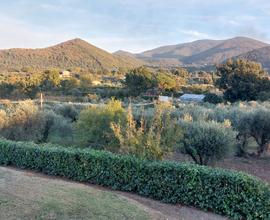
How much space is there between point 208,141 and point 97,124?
4.91m

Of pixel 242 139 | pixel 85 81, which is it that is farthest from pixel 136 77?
pixel 242 139

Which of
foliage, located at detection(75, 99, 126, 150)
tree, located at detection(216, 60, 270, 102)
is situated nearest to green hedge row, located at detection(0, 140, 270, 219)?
foliage, located at detection(75, 99, 126, 150)

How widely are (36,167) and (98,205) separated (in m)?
4.65

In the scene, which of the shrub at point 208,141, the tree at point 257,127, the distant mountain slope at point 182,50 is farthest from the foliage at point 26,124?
the distant mountain slope at point 182,50

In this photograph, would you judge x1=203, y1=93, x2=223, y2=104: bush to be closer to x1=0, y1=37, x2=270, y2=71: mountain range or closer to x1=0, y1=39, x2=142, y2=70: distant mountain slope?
x1=0, y1=37, x2=270, y2=71: mountain range

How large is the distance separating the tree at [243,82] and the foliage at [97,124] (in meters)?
31.6

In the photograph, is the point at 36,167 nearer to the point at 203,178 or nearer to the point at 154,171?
the point at 154,171

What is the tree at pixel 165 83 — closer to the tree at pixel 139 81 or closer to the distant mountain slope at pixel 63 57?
the tree at pixel 139 81

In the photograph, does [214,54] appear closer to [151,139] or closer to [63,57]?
[63,57]

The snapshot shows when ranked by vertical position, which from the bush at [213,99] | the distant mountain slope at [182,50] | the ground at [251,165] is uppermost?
the distant mountain slope at [182,50]

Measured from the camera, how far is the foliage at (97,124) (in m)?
15.6

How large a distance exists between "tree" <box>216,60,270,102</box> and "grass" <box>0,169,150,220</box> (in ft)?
125

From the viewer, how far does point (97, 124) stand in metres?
15.7

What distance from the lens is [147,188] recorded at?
963 centimetres
